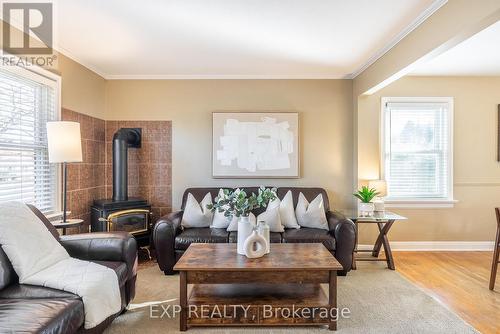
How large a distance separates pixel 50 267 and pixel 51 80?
206 centimetres

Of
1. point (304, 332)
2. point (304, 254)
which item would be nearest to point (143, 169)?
point (304, 254)

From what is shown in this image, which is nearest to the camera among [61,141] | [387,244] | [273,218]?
[61,141]

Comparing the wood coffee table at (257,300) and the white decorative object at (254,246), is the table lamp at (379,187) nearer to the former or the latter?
the wood coffee table at (257,300)

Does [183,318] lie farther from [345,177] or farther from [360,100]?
[360,100]

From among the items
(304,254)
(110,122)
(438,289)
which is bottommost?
(438,289)

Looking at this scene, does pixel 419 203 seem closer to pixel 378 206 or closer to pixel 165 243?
pixel 378 206

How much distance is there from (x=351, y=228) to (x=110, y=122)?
3.48 meters

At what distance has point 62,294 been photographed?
193cm

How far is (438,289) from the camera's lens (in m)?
3.21

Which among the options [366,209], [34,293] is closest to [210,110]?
[366,209]

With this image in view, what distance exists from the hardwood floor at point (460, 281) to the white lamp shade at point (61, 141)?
3690 mm

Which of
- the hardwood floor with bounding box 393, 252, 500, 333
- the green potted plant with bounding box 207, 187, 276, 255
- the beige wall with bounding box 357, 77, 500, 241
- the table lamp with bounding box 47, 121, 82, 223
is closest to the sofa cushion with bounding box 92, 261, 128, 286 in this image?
the green potted plant with bounding box 207, 187, 276, 255

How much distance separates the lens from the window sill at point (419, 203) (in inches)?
180

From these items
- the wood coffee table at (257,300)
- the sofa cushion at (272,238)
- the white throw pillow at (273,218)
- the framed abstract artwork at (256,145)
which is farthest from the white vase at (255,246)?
the framed abstract artwork at (256,145)
